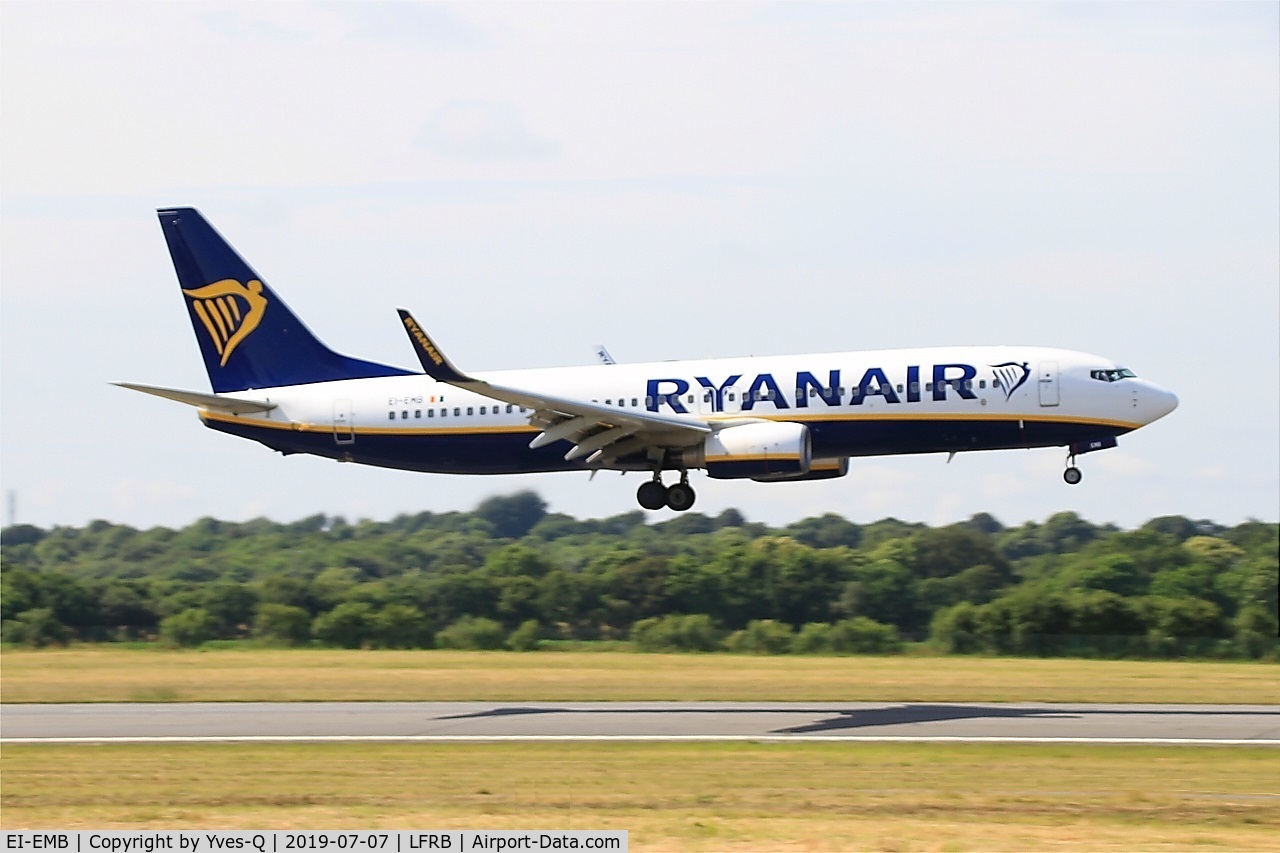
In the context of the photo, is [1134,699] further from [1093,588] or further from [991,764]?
[1093,588]

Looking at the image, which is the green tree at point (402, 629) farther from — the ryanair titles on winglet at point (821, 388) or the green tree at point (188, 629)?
the ryanair titles on winglet at point (821, 388)

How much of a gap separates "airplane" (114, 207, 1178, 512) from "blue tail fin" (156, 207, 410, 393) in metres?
0.07

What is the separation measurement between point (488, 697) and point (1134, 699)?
15185mm

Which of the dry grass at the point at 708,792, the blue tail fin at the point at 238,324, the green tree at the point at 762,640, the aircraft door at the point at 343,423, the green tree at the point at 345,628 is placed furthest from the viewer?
the green tree at the point at 345,628

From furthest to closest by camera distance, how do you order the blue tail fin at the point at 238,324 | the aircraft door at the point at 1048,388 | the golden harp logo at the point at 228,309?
1. the golden harp logo at the point at 228,309
2. the blue tail fin at the point at 238,324
3. the aircraft door at the point at 1048,388

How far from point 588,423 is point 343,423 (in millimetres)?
7424

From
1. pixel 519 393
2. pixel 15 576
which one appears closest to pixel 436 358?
pixel 519 393

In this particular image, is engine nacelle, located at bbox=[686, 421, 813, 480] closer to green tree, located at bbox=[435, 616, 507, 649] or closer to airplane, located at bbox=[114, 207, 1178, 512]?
airplane, located at bbox=[114, 207, 1178, 512]

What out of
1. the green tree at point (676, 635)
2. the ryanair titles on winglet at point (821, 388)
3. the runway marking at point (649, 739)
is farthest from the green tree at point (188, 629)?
the ryanair titles on winglet at point (821, 388)

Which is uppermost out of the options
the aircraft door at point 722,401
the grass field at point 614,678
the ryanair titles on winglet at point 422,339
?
the ryanair titles on winglet at point 422,339

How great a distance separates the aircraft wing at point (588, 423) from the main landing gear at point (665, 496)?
144 cm

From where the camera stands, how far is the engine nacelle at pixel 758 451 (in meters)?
39.9

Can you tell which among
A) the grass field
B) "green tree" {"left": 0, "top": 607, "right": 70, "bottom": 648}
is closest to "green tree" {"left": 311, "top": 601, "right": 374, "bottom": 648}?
the grass field

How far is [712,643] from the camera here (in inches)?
2154
